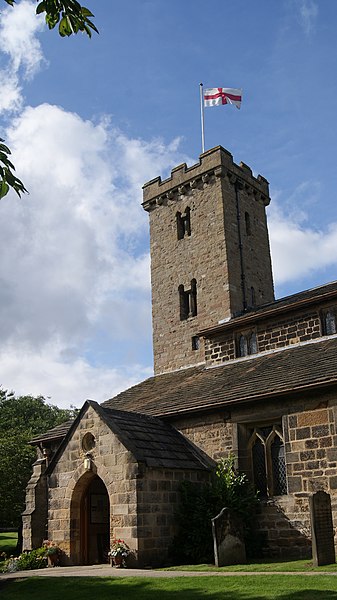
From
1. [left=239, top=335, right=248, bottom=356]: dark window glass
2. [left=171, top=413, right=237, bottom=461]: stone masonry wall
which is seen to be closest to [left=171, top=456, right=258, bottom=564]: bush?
[left=171, top=413, right=237, bottom=461]: stone masonry wall

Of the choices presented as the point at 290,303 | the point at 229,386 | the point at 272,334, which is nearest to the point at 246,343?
the point at 272,334

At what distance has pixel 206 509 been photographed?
47.6 feet

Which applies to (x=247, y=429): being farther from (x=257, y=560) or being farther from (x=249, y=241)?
(x=249, y=241)

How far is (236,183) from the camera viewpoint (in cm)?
2861

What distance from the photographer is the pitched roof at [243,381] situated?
49.1 feet

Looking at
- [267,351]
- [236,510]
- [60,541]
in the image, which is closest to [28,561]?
[60,541]

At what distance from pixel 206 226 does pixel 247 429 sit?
528 inches

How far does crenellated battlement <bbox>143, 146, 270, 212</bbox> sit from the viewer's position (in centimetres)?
2808

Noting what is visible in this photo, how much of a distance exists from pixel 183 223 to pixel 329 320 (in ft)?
40.1

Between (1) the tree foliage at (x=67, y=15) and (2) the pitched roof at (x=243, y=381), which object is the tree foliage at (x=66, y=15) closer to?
(1) the tree foliage at (x=67, y=15)

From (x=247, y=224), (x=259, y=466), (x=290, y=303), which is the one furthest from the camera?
(x=247, y=224)

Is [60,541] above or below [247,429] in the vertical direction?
below

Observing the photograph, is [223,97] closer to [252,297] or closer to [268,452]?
[252,297]

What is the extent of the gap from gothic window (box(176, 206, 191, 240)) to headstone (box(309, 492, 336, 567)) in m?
18.0
